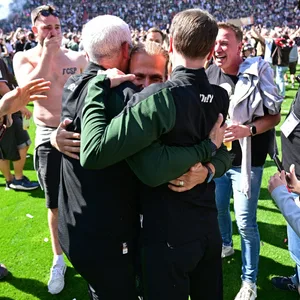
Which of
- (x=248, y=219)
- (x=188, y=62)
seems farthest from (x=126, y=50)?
(x=248, y=219)

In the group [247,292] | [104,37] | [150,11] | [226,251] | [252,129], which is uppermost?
[104,37]

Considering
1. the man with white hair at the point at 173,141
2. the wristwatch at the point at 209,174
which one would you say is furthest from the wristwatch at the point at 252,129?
the wristwatch at the point at 209,174

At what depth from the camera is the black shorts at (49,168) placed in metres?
2.90

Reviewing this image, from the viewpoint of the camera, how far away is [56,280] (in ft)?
9.95

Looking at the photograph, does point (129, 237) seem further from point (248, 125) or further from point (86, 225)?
point (248, 125)

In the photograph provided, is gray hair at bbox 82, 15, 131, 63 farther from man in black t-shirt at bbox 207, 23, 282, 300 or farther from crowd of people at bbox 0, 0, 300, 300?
man in black t-shirt at bbox 207, 23, 282, 300

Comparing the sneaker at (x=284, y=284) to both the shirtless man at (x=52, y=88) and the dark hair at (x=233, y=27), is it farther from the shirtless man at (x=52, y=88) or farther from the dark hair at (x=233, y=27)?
the dark hair at (x=233, y=27)

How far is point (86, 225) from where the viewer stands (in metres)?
1.73

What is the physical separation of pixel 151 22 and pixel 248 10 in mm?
11543

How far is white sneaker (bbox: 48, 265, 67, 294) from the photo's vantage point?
3.00 metres

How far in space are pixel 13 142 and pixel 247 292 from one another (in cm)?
390

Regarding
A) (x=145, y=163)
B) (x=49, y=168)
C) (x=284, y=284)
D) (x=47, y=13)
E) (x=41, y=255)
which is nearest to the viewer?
(x=145, y=163)

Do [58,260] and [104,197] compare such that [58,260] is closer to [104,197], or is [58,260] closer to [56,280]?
[56,280]

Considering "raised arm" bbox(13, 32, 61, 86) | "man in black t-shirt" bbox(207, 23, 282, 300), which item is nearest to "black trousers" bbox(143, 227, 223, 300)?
"man in black t-shirt" bbox(207, 23, 282, 300)
